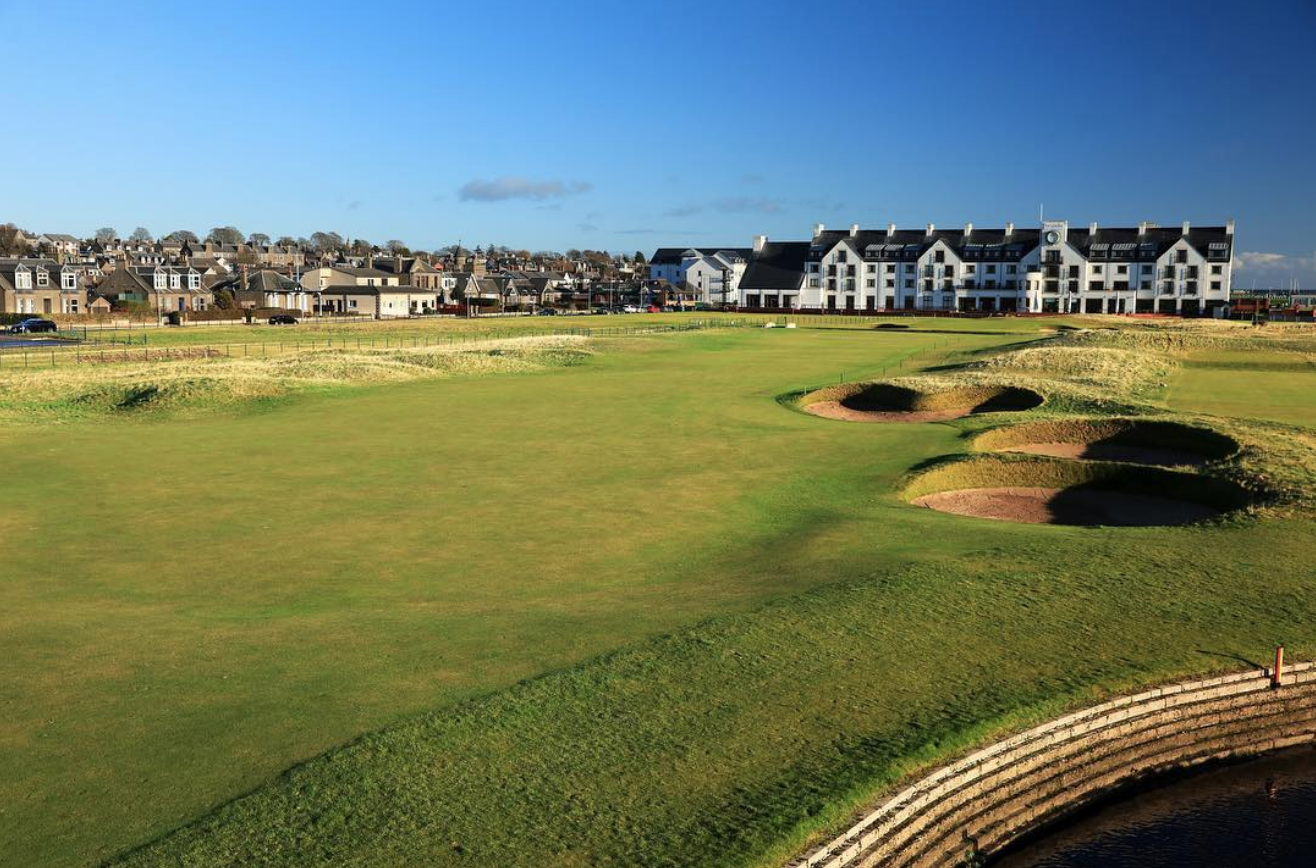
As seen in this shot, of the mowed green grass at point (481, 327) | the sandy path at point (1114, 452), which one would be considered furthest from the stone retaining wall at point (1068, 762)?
the mowed green grass at point (481, 327)

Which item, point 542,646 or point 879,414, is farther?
point 879,414

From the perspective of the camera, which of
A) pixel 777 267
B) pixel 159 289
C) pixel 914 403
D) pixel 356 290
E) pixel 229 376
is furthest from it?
pixel 777 267

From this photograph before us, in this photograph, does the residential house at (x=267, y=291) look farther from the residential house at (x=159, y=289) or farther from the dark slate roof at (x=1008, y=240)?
the dark slate roof at (x=1008, y=240)

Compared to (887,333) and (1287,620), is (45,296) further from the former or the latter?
(1287,620)

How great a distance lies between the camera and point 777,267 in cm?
19200

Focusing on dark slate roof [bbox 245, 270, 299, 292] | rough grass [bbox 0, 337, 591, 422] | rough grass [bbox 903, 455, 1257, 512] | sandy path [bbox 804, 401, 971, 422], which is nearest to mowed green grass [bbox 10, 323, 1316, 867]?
rough grass [bbox 903, 455, 1257, 512]

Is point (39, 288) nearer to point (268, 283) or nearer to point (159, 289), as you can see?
point (159, 289)

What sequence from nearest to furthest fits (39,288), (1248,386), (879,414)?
(879,414) < (1248,386) < (39,288)

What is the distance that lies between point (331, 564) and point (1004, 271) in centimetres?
16652

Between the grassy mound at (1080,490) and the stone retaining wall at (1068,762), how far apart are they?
12928mm

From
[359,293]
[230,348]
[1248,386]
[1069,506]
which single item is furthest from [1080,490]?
[359,293]

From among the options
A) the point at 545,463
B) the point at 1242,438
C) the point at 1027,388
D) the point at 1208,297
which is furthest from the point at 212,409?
the point at 1208,297

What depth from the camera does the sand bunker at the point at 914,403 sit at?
1993 inches

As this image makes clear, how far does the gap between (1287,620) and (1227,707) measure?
3.59 meters
